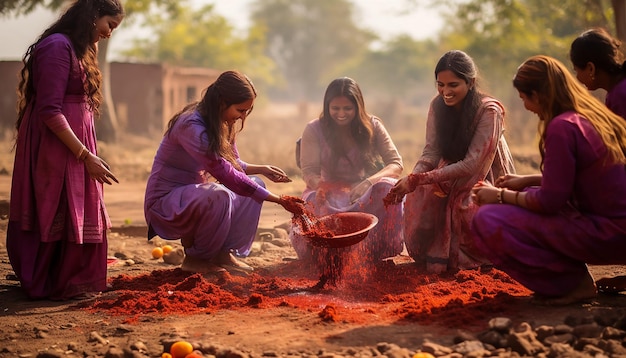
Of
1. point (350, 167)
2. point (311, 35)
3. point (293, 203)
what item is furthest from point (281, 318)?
point (311, 35)

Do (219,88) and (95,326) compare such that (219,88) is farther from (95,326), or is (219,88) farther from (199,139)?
(95,326)

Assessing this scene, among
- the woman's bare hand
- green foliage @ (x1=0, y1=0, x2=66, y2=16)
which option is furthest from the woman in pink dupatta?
green foliage @ (x1=0, y1=0, x2=66, y2=16)

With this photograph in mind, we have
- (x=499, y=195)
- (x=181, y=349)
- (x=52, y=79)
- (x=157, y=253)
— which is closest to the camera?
(x=181, y=349)

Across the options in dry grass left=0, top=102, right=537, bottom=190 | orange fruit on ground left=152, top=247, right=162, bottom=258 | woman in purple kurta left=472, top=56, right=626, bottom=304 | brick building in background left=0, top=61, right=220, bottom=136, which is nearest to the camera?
woman in purple kurta left=472, top=56, right=626, bottom=304

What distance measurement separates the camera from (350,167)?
6652 mm

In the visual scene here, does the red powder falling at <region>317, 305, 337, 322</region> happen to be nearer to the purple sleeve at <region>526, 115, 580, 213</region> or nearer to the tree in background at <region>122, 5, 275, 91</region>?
the purple sleeve at <region>526, 115, 580, 213</region>

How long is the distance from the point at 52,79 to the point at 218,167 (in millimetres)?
1288

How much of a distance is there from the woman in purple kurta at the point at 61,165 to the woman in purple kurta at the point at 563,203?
2.67 metres

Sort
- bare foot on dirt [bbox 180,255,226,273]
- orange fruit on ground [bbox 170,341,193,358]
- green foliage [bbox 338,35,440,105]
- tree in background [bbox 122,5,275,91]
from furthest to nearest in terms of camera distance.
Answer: green foliage [bbox 338,35,440,105] → tree in background [bbox 122,5,275,91] → bare foot on dirt [bbox 180,255,226,273] → orange fruit on ground [bbox 170,341,193,358]

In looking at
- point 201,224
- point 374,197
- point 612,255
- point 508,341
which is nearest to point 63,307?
point 201,224

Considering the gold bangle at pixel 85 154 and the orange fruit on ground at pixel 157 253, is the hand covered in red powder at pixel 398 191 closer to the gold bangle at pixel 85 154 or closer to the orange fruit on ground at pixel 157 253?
the gold bangle at pixel 85 154

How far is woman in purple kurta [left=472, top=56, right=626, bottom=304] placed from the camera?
13.8 feet

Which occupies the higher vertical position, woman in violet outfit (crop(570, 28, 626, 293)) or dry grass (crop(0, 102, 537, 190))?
woman in violet outfit (crop(570, 28, 626, 293))

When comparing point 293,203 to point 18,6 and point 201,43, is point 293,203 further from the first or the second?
point 201,43
